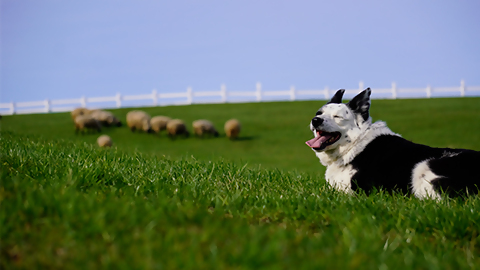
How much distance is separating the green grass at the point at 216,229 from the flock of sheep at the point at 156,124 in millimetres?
13343

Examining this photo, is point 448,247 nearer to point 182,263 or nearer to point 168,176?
point 182,263

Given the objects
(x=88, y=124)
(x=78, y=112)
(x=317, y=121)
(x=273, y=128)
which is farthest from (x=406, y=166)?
(x=78, y=112)

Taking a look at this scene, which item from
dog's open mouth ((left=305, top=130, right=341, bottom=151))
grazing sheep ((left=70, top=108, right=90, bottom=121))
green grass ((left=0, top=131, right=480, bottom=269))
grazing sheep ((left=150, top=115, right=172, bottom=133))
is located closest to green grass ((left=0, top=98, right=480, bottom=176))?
grazing sheep ((left=150, top=115, right=172, bottom=133))

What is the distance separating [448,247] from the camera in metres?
3.16

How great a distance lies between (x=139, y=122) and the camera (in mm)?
19719

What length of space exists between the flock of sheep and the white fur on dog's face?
12999mm

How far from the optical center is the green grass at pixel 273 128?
47.8ft

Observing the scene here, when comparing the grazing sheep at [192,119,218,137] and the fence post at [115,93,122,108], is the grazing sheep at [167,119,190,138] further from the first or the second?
the fence post at [115,93,122,108]

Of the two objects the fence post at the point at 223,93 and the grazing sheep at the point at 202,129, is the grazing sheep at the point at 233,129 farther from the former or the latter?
the fence post at the point at 223,93

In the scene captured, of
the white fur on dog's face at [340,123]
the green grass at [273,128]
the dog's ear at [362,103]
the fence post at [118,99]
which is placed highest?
the fence post at [118,99]

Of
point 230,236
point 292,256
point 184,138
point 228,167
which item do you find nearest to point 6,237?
point 230,236

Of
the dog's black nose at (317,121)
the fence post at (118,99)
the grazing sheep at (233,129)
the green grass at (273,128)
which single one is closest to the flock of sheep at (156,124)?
the grazing sheep at (233,129)

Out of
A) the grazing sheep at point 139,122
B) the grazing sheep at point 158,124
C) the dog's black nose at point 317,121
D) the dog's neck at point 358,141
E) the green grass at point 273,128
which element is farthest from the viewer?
the grazing sheep at point 139,122

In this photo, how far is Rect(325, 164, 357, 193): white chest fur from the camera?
466cm
